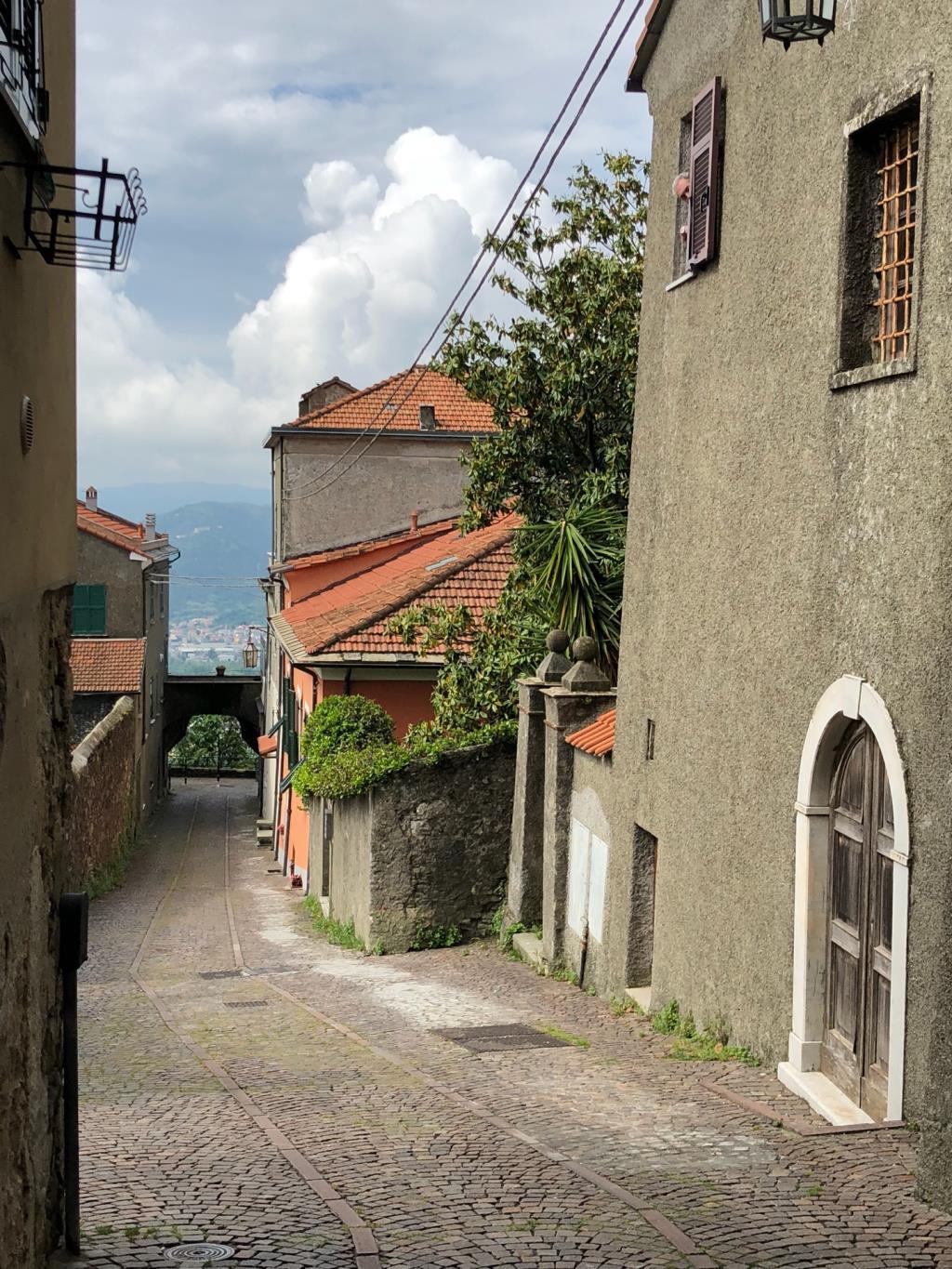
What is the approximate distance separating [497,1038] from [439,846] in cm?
562

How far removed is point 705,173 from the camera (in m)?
10.9

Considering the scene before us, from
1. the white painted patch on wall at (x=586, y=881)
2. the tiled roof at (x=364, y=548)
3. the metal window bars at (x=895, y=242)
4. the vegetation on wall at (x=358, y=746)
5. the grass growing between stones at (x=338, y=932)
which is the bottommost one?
the grass growing between stones at (x=338, y=932)

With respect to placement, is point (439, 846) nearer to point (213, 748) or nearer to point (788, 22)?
point (788, 22)

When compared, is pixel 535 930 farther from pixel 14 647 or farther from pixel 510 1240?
pixel 14 647

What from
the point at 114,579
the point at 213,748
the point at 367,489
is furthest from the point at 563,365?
the point at 213,748

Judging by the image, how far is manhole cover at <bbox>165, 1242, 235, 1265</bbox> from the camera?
19.6 feet

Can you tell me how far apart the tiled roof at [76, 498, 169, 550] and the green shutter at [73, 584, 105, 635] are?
4.98 feet

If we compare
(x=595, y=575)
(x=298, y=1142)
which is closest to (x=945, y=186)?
(x=298, y=1142)

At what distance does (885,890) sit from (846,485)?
2251mm

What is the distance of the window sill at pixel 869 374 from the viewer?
745 centimetres

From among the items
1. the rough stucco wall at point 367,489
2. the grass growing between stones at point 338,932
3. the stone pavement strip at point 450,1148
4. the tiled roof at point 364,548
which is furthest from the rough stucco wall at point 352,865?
the rough stucco wall at point 367,489

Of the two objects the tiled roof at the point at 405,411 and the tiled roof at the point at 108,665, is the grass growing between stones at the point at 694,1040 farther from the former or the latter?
the tiled roof at the point at 108,665

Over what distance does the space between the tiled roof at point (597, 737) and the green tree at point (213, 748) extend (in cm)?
6094

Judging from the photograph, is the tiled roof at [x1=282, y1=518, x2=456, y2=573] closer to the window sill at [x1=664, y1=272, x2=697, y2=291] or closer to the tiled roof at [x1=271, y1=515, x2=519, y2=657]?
the tiled roof at [x1=271, y1=515, x2=519, y2=657]
